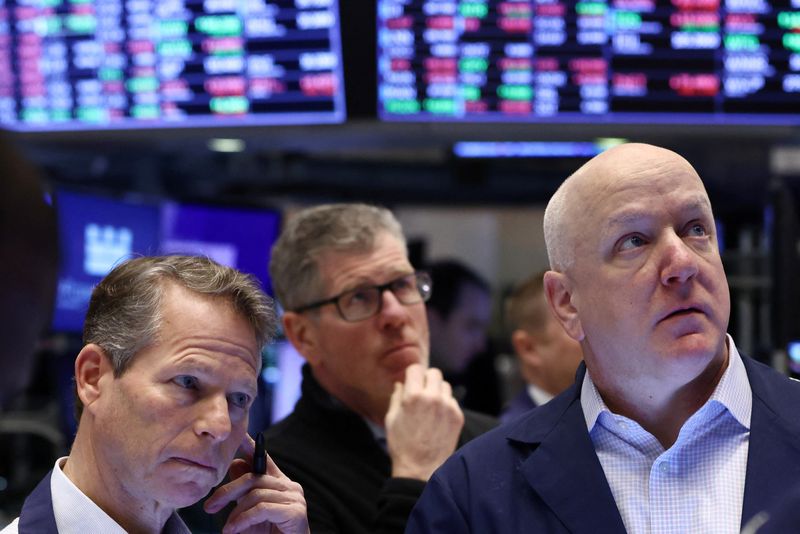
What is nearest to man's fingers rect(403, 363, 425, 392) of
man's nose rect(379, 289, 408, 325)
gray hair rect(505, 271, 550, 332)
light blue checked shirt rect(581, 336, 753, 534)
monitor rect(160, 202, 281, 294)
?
man's nose rect(379, 289, 408, 325)

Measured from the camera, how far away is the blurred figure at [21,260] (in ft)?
2.53

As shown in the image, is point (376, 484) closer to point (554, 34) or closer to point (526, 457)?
point (526, 457)

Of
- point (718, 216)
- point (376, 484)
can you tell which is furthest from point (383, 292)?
point (718, 216)

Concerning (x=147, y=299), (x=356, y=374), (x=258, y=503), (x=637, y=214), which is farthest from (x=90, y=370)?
(x=637, y=214)

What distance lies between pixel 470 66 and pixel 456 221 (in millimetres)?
7680

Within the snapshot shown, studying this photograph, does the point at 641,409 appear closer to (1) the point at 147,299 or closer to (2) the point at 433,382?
(2) the point at 433,382

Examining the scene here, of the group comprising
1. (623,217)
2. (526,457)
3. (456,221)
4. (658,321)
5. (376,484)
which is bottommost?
(456,221)

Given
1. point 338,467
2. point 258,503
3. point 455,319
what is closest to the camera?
point 258,503

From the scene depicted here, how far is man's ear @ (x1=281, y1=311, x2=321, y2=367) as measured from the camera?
8.77 ft

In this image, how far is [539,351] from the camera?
3.81 m

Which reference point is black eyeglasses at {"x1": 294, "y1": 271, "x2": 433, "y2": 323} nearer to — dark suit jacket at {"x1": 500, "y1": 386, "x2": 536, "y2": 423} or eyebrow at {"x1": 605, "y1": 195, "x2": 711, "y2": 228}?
eyebrow at {"x1": 605, "y1": 195, "x2": 711, "y2": 228}

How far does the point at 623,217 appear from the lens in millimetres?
1860

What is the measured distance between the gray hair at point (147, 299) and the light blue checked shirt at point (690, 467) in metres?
0.65

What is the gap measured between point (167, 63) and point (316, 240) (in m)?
1.02
